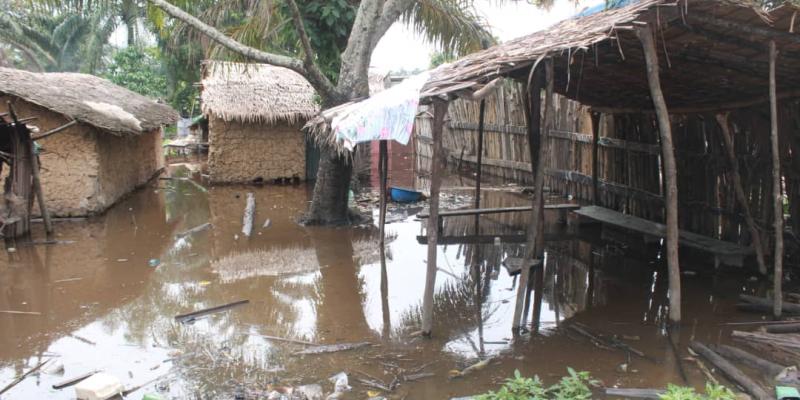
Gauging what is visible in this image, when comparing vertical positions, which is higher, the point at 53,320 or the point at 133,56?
the point at 133,56

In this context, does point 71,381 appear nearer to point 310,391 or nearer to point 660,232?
point 310,391

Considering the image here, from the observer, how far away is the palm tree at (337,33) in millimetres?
9508

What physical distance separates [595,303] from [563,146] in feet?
22.8

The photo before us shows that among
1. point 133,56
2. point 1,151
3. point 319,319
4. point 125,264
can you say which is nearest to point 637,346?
point 319,319

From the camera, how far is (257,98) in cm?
1473

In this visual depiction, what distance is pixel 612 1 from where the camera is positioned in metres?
11.4

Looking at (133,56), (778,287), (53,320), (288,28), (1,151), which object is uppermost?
(133,56)

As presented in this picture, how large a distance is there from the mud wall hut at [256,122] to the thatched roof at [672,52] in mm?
8591

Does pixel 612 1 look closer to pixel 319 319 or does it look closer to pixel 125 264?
pixel 319 319

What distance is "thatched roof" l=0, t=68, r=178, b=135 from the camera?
10.0 m

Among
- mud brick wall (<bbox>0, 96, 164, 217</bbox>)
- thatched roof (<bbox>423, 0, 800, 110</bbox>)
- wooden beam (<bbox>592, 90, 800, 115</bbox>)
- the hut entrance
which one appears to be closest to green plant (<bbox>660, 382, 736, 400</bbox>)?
thatched roof (<bbox>423, 0, 800, 110</bbox>)

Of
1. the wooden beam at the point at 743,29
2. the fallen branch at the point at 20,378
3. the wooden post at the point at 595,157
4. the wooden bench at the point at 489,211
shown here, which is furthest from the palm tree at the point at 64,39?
the wooden beam at the point at 743,29

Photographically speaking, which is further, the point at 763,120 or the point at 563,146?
the point at 563,146

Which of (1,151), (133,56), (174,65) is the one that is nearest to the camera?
(1,151)
